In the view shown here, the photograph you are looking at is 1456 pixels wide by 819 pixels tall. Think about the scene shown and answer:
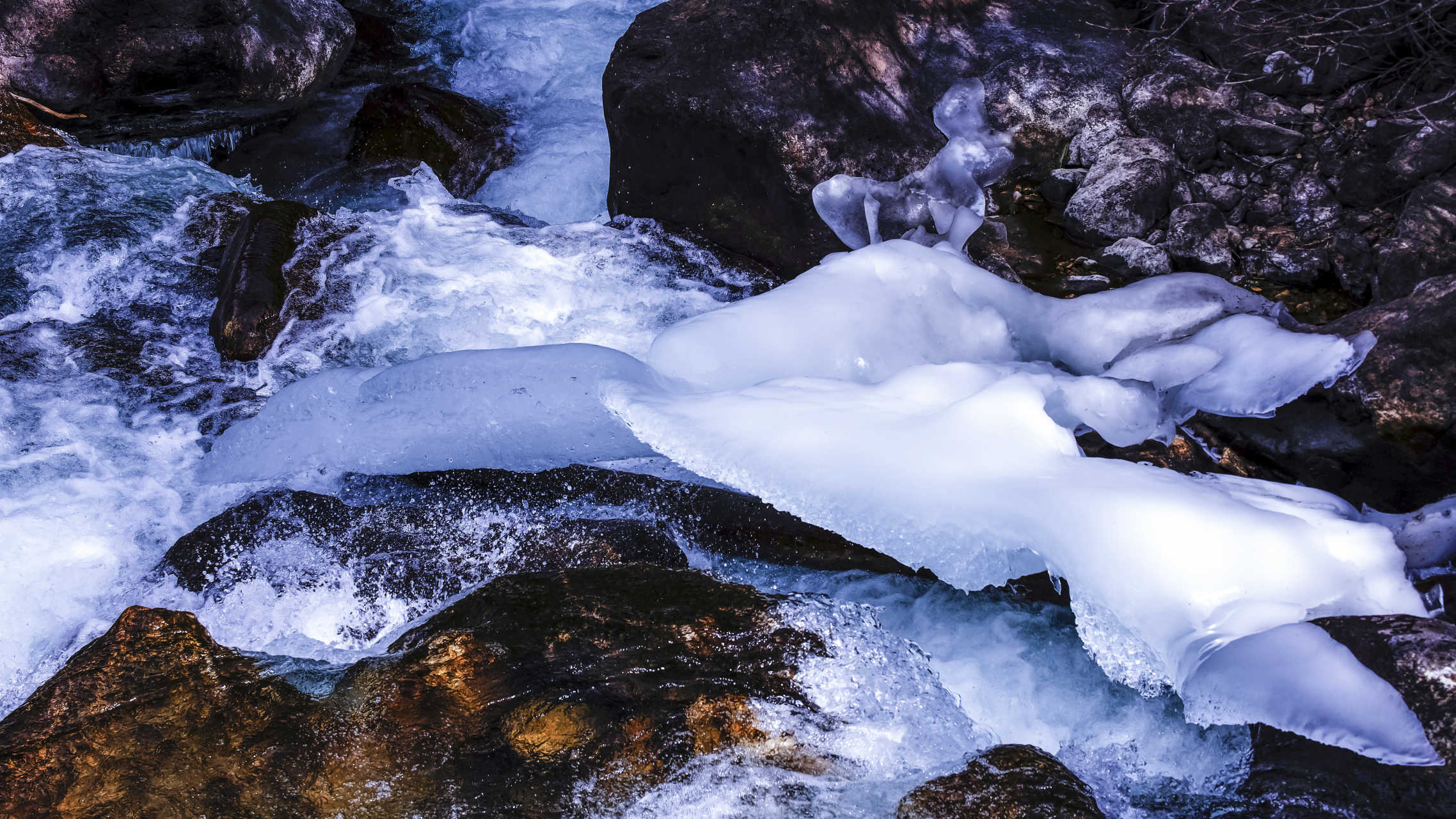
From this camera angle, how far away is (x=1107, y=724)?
94.9 inches

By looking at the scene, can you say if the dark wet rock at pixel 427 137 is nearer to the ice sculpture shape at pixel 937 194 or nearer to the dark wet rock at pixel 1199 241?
the ice sculpture shape at pixel 937 194

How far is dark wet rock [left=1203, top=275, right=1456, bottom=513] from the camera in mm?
2619

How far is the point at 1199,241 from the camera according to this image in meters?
3.90

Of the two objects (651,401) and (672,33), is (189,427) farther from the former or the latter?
(672,33)

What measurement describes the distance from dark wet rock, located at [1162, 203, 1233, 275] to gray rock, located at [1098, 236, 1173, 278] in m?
0.06

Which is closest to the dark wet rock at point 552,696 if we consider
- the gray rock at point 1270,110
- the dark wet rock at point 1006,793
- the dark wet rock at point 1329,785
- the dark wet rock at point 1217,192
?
the dark wet rock at point 1006,793

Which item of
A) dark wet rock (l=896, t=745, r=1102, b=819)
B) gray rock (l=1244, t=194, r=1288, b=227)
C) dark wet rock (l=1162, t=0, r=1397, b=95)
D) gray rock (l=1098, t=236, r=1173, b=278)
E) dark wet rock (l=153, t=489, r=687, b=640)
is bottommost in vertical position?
dark wet rock (l=896, t=745, r=1102, b=819)

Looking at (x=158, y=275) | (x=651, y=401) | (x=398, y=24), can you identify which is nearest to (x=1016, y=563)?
(x=651, y=401)

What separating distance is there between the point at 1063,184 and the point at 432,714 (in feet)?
12.4

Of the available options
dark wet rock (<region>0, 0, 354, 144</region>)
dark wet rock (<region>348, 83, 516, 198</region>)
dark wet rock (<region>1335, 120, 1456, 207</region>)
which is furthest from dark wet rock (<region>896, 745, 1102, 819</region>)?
dark wet rock (<region>0, 0, 354, 144</region>)

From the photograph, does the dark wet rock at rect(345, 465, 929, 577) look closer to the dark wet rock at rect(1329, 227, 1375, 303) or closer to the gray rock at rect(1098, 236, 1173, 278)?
the gray rock at rect(1098, 236, 1173, 278)

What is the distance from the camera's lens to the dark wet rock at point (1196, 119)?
4.10 meters

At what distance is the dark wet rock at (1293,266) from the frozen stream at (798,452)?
57 centimetres

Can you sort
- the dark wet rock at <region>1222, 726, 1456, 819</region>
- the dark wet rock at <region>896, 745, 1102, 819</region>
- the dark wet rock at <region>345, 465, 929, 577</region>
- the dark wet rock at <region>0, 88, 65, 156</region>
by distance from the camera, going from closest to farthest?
the dark wet rock at <region>1222, 726, 1456, 819</region>, the dark wet rock at <region>896, 745, 1102, 819</region>, the dark wet rock at <region>345, 465, 929, 577</region>, the dark wet rock at <region>0, 88, 65, 156</region>
